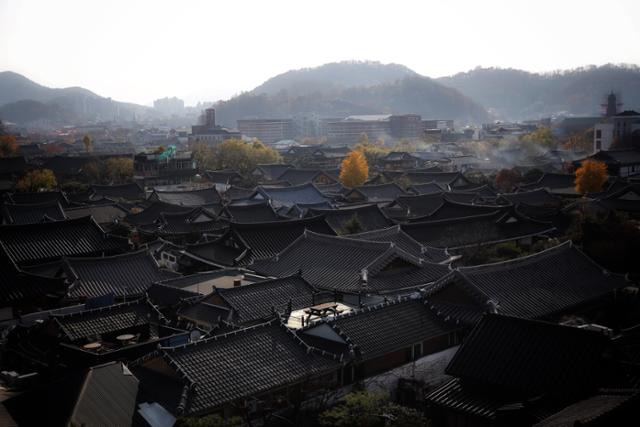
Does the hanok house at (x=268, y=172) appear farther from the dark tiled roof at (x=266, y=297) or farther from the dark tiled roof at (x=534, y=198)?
the dark tiled roof at (x=266, y=297)

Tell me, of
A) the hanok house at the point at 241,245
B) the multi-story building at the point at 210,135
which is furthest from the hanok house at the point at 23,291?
the multi-story building at the point at 210,135

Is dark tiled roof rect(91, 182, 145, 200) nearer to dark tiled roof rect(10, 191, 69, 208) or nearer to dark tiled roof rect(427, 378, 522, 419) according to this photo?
dark tiled roof rect(10, 191, 69, 208)

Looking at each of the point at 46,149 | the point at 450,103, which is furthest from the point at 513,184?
the point at 450,103

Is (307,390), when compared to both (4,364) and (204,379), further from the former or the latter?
(4,364)

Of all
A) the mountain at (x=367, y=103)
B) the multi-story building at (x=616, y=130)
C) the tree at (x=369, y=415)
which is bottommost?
the tree at (x=369, y=415)

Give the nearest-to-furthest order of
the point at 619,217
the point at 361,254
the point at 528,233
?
the point at 361,254 → the point at 619,217 → the point at 528,233

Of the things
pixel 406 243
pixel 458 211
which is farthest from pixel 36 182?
pixel 406 243

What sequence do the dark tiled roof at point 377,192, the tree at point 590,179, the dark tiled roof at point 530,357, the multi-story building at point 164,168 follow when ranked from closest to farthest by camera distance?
the dark tiled roof at point 530,357 < the tree at point 590,179 < the dark tiled roof at point 377,192 < the multi-story building at point 164,168

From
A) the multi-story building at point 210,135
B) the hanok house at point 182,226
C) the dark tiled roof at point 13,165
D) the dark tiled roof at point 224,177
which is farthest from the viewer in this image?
the multi-story building at point 210,135
